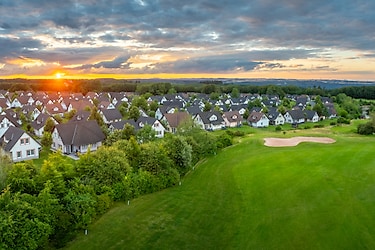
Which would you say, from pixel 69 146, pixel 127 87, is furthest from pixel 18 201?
pixel 127 87

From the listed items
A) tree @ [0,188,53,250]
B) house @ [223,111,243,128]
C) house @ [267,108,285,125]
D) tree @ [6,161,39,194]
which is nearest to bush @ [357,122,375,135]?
house @ [267,108,285,125]

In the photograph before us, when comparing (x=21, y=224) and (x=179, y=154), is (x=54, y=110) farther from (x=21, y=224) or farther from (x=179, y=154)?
(x=21, y=224)

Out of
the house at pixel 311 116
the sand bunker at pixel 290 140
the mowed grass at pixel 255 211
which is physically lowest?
the mowed grass at pixel 255 211

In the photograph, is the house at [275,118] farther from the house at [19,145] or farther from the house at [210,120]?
the house at [19,145]

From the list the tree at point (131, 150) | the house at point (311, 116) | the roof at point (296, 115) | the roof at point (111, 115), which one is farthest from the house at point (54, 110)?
the house at point (311, 116)

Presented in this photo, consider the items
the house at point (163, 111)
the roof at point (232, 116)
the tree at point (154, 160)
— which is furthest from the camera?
the house at point (163, 111)

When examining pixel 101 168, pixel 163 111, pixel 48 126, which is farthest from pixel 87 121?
pixel 163 111

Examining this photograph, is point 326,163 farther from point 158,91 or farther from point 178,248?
point 158,91
